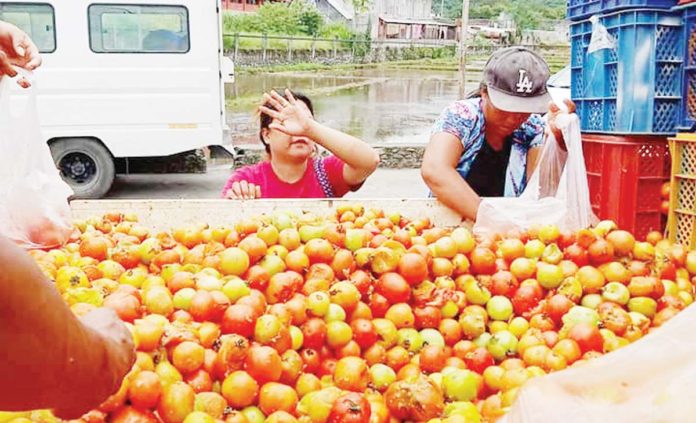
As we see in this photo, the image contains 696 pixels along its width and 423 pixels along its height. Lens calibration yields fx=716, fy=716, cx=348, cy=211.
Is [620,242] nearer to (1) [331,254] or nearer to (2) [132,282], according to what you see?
(1) [331,254]

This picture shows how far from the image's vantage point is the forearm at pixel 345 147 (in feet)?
11.0

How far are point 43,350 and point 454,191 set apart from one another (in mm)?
2510

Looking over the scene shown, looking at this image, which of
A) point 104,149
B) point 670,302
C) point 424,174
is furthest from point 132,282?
point 104,149

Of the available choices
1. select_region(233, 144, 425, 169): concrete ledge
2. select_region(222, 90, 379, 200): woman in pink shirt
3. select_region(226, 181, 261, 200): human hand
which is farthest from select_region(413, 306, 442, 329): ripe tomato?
select_region(233, 144, 425, 169): concrete ledge

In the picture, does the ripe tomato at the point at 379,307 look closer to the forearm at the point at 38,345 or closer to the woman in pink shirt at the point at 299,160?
the woman in pink shirt at the point at 299,160

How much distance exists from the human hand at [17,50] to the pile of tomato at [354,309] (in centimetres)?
70

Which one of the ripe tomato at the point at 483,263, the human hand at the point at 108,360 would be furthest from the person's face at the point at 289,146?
the human hand at the point at 108,360

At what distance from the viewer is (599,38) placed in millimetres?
3129

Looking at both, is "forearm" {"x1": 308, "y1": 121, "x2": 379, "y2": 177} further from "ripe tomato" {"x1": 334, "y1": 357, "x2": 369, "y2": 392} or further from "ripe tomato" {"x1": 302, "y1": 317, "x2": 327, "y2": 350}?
"ripe tomato" {"x1": 334, "y1": 357, "x2": 369, "y2": 392}

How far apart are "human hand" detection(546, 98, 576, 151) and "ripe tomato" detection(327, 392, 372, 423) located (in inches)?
71.0

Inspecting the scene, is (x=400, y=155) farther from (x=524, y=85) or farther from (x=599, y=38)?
(x=599, y=38)

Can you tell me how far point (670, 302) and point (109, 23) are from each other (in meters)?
8.77

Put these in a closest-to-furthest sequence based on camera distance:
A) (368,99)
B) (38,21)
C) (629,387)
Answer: (629,387), (38,21), (368,99)

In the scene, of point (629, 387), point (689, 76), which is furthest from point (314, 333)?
point (689, 76)
